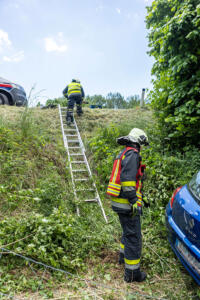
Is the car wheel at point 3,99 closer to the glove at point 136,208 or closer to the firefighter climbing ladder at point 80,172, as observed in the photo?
the firefighter climbing ladder at point 80,172

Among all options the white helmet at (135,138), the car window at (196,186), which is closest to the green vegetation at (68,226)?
the car window at (196,186)

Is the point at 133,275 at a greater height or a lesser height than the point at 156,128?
lesser

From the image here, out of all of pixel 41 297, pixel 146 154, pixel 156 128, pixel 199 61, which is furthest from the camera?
pixel 156 128

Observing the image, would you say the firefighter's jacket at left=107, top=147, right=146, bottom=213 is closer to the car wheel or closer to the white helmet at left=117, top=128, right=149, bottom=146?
the white helmet at left=117, top=128, right=149, bottom=146

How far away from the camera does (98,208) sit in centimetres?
445

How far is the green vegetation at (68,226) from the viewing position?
Answer: 8.31 ft

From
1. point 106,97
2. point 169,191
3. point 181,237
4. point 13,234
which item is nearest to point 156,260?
point 181,237

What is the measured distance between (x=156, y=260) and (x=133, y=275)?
1.66 feet

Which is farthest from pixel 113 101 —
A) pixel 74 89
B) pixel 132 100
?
pixel 74 89

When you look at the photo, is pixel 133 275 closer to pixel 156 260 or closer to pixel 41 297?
pixel 156 260

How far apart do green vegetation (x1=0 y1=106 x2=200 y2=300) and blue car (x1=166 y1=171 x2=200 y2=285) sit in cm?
46

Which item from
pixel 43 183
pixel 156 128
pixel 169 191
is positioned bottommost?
pixel 169 191

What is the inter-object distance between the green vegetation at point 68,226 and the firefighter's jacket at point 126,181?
79 cm

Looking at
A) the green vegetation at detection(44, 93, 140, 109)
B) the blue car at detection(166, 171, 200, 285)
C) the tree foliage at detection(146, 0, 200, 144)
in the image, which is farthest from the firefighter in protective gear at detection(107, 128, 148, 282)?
the green vegetation at detection(44, 93, 140, 109)
